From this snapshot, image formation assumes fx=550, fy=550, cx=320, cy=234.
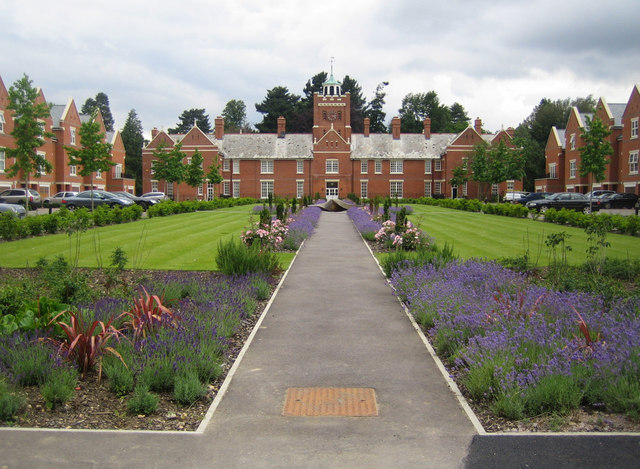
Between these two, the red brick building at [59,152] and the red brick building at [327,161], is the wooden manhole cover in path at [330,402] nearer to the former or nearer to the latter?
the red brick building at [59,152]

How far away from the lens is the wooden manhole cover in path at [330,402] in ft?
17.6

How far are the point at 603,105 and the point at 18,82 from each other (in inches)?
2042

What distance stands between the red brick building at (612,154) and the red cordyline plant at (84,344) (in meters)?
44.0

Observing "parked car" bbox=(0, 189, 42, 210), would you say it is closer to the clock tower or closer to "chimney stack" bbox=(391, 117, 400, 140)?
the clock tower

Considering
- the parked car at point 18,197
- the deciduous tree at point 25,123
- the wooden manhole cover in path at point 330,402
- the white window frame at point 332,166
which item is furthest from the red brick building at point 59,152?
the wooden manhole cover in path at point 330,402

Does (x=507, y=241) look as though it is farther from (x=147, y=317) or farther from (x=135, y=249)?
(x=147, y=317)

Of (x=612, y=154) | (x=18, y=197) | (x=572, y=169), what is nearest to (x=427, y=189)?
(x=572, y=169)

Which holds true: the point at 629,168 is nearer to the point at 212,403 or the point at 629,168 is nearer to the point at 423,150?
the point at 423,150

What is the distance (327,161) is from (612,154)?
3473 centimetres

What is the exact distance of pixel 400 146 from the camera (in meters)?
74.7

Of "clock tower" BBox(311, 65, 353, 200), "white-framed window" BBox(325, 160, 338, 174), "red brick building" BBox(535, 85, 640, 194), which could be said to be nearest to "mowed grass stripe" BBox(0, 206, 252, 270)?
"red brick building" BBox(535, 85, 640, 194)

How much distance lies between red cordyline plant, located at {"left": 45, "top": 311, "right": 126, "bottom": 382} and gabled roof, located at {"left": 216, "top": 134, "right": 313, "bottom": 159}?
67840mm

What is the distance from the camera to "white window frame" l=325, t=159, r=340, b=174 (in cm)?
7225

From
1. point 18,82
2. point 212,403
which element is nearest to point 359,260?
point 212,403
